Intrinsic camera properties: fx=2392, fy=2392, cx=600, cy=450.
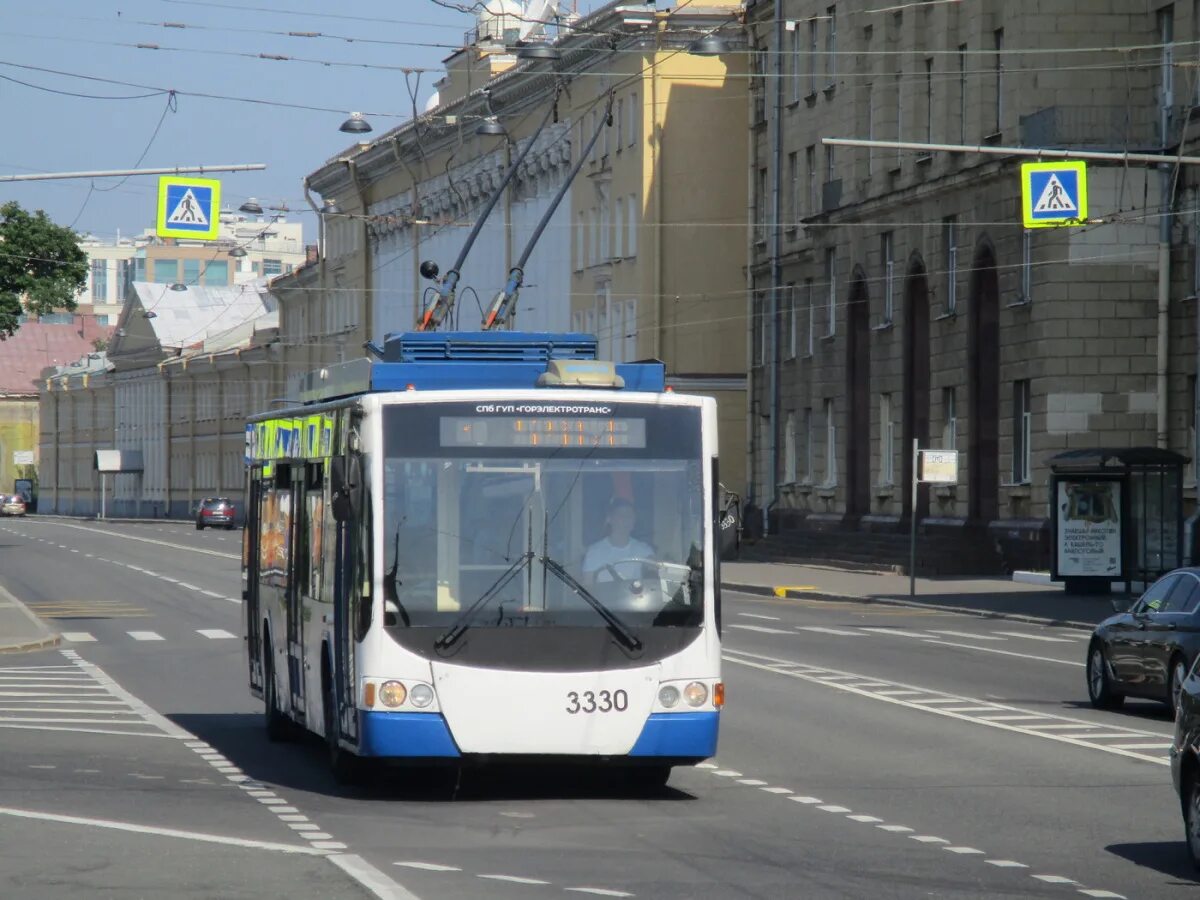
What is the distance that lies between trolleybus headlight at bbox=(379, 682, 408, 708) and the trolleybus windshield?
0.34 m

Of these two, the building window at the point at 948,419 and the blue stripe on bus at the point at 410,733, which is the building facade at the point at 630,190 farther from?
the blue stripe on bus at the point at 410,733

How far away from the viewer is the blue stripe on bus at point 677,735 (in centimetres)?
1314

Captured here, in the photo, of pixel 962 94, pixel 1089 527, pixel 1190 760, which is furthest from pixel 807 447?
pixel 1190 760

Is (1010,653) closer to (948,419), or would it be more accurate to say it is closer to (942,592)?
(942,592)

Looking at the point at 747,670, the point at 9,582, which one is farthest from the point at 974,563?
the point at 747,670

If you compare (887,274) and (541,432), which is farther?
(887,274)

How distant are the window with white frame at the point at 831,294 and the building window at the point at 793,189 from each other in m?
2.80

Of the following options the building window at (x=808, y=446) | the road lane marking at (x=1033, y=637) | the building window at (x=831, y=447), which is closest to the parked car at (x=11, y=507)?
the building window at (x=808, y=446)

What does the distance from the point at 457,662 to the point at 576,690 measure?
2.19 feet

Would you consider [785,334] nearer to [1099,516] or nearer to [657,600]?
[1099,516]

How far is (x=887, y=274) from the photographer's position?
56812 millimetres

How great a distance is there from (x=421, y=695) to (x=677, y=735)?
1.43 metres

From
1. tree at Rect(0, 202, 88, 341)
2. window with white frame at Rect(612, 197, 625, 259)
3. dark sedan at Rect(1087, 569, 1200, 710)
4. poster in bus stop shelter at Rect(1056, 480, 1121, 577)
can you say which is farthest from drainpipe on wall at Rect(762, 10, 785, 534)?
dark sedan at Rect(1087, 569, 1200, 710)

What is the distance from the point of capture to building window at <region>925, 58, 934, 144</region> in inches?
2125
